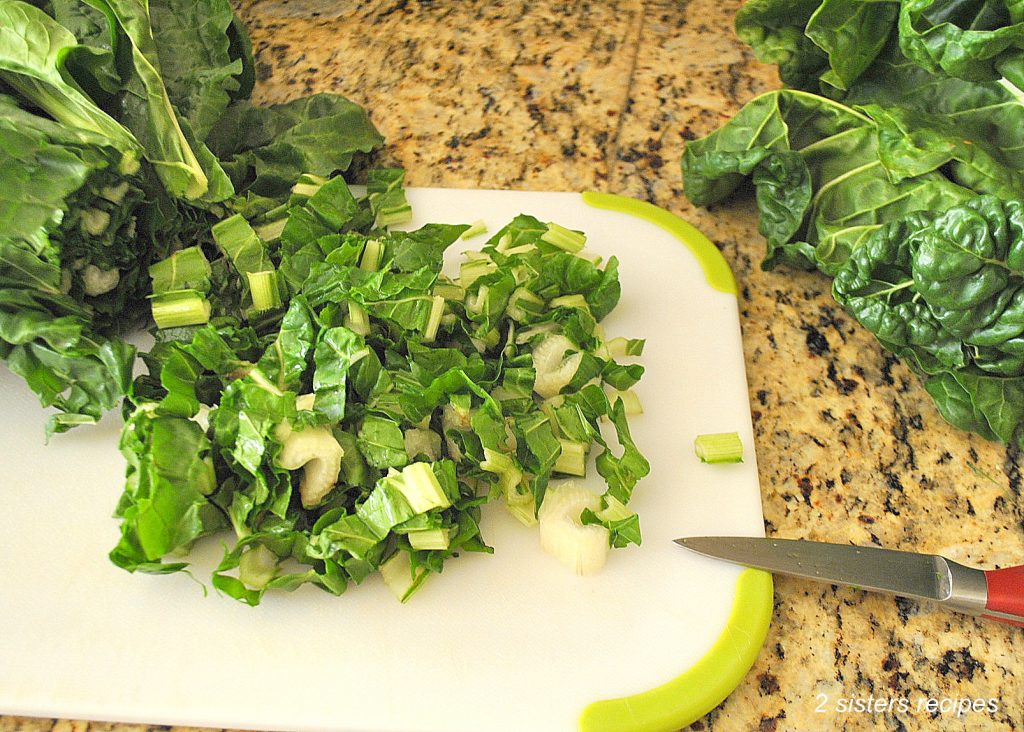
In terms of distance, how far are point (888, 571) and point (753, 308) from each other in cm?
56

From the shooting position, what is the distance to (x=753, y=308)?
1.69m

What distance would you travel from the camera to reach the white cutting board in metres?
1.19

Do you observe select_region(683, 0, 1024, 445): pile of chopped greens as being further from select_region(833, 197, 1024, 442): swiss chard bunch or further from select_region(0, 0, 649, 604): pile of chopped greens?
select_region(0, 0, 649, 604): pile of chopped greens

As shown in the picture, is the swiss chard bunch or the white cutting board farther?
the swiss chard bunch

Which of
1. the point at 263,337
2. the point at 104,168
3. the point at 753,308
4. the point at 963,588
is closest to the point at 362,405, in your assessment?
the point at 263,337

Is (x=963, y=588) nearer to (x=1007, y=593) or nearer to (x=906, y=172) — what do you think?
(x=1007, y=593)

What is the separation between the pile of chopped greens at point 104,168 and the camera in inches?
52.5

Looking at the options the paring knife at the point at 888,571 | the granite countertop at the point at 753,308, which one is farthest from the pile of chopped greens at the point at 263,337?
the granite countertop at the point at 753,308

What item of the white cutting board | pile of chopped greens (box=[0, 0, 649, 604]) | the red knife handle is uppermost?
pile of chopped greens (box=[0, 0, 649, 604])

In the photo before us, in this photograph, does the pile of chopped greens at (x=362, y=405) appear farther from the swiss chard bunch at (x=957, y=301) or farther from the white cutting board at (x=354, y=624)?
the swiss chard bunch at (x=957, y=301)

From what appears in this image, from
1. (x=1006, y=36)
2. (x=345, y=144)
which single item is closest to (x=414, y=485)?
(x=345, y=144)

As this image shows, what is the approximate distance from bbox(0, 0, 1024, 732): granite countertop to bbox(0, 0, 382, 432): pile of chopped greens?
0.38m

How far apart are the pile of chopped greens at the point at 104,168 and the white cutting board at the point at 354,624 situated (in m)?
0.14

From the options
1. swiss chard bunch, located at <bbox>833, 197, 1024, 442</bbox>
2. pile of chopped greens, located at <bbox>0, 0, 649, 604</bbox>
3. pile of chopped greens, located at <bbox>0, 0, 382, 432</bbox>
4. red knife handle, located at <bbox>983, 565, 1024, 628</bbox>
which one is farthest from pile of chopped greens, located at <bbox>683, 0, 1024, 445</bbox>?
pile of chopped greens, located at <bbox>0, 0, 382, 432</bbox>
